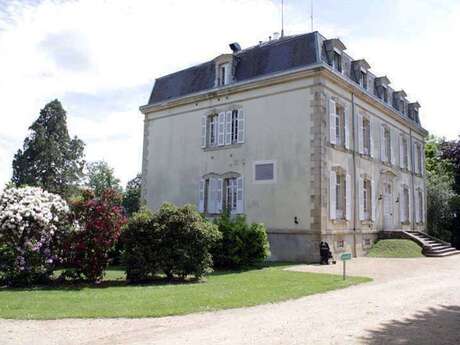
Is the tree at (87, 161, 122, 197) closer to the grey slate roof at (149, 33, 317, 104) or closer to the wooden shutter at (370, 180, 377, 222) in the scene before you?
the grey slate roof at (149, 33, 317, 104)

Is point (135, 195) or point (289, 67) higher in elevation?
point (289, 67)

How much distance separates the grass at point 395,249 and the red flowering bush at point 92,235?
12.0m

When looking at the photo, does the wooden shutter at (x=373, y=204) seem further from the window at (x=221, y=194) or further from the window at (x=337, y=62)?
the window at (x=221, y=194)

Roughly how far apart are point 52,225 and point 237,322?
6011mm

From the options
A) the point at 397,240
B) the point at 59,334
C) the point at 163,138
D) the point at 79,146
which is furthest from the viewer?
the point at 79,146

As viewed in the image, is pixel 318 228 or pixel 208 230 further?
pixel 318 228

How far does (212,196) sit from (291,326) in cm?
1393

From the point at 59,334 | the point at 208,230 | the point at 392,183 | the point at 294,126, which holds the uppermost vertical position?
the point at 294,126

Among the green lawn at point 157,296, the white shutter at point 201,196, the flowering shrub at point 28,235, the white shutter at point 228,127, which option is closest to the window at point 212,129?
the white shutter at point 228,127

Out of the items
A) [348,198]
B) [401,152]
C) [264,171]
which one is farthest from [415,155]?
[264,171]

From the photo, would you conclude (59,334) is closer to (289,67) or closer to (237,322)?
(237,322)

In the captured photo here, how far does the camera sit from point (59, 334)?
19.1 feet

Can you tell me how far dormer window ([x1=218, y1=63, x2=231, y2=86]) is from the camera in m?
20.2

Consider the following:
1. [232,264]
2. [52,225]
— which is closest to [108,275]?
[52,225]
